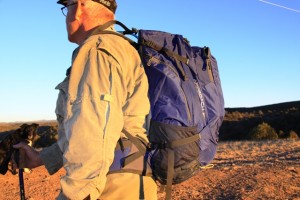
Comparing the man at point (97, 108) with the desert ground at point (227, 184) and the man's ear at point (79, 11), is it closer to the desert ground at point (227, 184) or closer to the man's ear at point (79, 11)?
the man's ear at point (79, 11)

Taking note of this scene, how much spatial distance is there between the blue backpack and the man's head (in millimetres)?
76

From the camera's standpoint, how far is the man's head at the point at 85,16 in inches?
104

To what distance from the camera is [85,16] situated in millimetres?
2633

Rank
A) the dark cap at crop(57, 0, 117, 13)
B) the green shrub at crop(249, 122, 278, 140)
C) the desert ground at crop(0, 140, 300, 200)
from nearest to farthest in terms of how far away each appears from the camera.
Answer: the dark cap at crop(57, 0, 117, 13)
the desert ground at crop(0, 140, 300, 200)
the green shrub at crop(249, 122, 278, 140)

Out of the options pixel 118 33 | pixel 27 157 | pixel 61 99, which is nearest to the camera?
pixel 61 99

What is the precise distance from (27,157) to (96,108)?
87 cm

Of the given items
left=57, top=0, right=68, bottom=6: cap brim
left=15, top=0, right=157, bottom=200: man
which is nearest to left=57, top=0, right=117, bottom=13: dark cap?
left=15, top=0, right=157, bottom=200: man

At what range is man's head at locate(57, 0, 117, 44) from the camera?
2631 millimetres

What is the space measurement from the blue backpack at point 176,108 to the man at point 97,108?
8cm

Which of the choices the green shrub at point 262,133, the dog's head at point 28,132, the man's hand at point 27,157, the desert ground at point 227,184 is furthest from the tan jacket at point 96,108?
the green shrub at point 262,133

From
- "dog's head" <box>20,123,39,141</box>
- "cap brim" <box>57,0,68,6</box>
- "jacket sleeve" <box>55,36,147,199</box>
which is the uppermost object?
"cap brim" <box>57,0,68,6</box>

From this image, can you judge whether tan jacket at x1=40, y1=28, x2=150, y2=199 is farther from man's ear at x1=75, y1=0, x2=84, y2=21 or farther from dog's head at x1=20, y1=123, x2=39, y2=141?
dog's head at x1=20, y1=123, x2=39, y2=141

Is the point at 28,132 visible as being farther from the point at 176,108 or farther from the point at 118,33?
the point at 176,108

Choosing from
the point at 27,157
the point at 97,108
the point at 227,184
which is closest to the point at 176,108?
the point at 97,108
